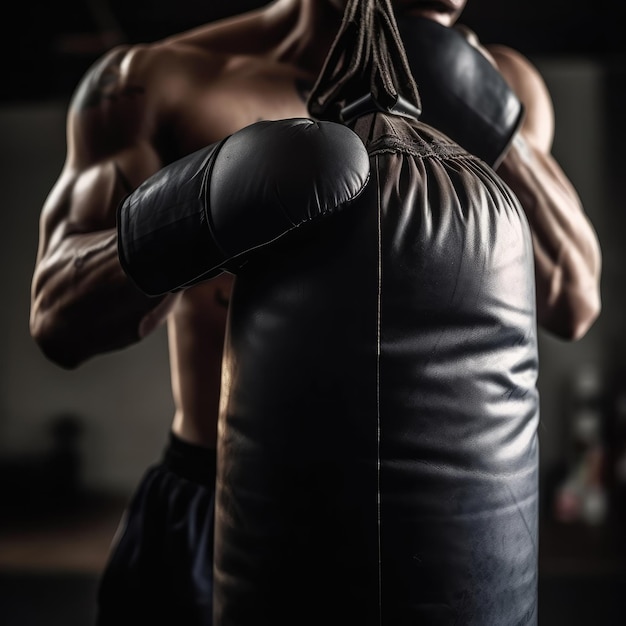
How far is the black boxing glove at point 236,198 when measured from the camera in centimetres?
56

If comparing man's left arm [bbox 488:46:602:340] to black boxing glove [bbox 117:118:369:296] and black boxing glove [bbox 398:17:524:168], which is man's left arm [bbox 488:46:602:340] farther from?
black boxing glove [bbox 117:118:369:296]

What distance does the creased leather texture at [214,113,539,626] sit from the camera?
556 mm

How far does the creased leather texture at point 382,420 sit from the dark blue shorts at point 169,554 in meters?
0.41

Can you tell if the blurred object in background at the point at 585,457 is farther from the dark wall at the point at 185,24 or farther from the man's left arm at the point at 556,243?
the man's left arm at the point at 556,243

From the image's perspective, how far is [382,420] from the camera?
56cm

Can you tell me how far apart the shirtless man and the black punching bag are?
390 millimetres

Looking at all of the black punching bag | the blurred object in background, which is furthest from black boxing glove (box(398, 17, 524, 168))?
the blurred object in background

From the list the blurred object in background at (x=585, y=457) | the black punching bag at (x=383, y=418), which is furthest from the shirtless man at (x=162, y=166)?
the blurred object in background at (x=585, y=457)

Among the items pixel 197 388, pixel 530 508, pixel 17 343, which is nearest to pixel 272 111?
pixel 197 388

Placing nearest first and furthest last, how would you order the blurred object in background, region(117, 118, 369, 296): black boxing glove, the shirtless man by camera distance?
region(117, 118, 369, 296): black boxing glove
the shirtless man
the blurred object in background

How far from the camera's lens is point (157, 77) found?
1008 millimetres

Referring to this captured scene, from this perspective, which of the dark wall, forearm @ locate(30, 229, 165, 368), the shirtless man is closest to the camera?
forearm @ locate(30, 229, 165, 368)

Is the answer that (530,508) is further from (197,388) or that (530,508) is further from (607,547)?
(607,547)

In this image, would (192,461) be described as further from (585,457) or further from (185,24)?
(585,457)
